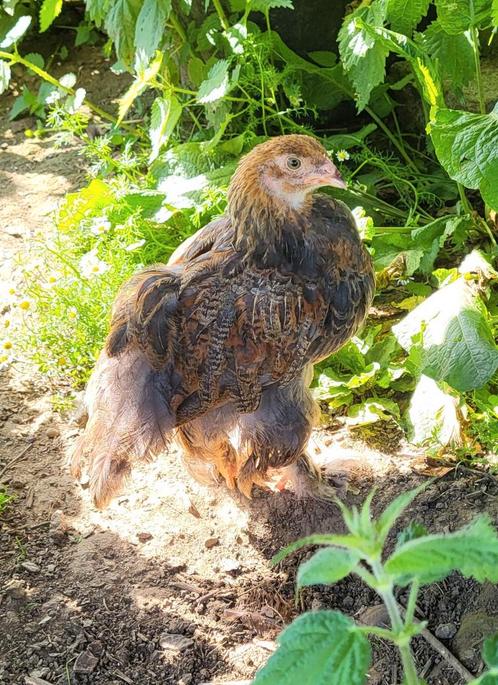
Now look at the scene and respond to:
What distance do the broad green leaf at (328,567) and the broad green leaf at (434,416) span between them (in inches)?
76.4

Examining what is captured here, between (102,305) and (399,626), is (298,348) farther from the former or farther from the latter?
(399,626)

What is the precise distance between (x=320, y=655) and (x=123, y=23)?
11.4 ft

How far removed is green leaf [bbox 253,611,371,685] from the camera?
1.17 meters

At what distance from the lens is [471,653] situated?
2439 mm

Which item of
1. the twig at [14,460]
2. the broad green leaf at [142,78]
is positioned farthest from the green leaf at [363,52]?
the twig at [14,460]

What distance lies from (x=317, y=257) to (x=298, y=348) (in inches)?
12.4

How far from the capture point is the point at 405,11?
3.27 metres

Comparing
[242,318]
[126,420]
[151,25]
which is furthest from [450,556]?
[151,25]

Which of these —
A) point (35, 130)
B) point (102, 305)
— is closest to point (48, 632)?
point (102, 305)

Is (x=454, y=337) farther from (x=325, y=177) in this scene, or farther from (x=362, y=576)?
(x=362, y=576)

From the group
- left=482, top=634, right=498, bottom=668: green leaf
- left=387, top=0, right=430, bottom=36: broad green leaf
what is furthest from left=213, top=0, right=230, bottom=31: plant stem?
left=482, top=634, right=498, bottom=668: green leaf

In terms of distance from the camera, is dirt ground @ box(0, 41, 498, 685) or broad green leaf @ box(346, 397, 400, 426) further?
broad green leaf @ box(346, 397, 400, 426)

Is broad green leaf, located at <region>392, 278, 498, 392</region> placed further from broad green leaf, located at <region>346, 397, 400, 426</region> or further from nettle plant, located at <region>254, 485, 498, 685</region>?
nettle plant, located at <region>254, 485, 498, 685</region>

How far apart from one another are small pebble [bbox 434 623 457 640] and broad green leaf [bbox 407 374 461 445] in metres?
0.74
